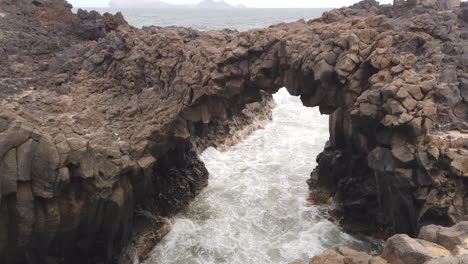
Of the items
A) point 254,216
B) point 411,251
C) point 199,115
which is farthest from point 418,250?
point 254,216

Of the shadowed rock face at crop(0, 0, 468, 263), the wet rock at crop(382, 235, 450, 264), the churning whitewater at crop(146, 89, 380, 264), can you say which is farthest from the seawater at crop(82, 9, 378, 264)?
the wet rock at crop(382, 235, 450, 264)

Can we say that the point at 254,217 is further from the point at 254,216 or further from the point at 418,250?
the point at 418,250

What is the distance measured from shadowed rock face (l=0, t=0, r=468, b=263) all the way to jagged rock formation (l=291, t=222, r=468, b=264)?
3.99 metres

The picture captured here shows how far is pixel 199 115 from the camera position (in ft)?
63.4

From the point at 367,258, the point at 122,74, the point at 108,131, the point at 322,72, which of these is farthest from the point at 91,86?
the point at 367,258

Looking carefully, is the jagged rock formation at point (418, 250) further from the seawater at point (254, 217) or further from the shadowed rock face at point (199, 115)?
the seawater at point (254, 217)

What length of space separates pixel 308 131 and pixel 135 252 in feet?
63.3

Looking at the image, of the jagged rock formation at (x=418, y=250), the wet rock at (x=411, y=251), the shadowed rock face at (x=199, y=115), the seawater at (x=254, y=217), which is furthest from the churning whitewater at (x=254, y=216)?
the wet rock at (x=411, y=251)

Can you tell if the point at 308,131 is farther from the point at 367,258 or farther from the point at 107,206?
the point at 367,258

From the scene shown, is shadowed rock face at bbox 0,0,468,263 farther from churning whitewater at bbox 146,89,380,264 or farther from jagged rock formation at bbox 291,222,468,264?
jagged rock formation at bbox 291,222,468,264

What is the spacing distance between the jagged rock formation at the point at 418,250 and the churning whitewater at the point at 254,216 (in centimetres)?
849

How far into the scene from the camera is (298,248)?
18.1 m

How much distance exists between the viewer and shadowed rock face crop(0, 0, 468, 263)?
13.4 metres

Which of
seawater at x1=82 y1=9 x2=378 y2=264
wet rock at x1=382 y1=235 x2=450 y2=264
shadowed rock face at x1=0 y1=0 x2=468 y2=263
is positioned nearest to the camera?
wet rock at x1=382 y1=235 x2=450 y2=264
